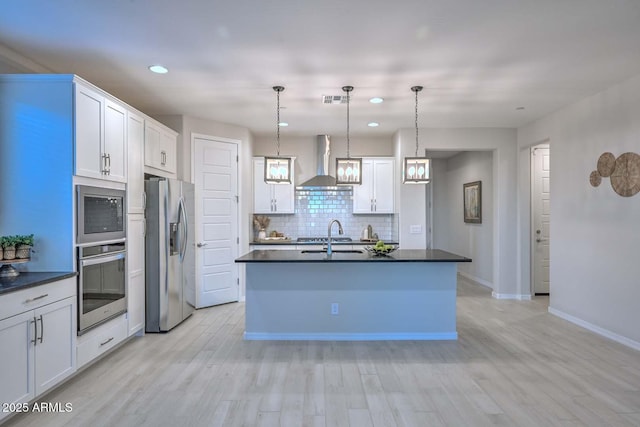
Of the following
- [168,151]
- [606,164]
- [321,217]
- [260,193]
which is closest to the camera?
[606,164]

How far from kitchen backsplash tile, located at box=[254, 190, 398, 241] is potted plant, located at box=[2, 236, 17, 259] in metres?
4.16

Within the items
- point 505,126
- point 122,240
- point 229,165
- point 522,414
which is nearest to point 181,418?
point 122,240

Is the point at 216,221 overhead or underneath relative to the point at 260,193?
underneath

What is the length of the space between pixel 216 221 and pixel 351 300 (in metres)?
2.53

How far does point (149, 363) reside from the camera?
3.35 metres

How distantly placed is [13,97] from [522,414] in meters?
4.39

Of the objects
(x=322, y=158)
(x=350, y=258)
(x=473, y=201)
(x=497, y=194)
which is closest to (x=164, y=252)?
(x=350, y=258)

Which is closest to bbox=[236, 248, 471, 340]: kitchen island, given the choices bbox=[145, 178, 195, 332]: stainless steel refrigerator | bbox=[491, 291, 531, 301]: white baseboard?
bbox=[145, 178, 195, 332]: stainless steel refrigerator

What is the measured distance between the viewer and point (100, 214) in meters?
3.26

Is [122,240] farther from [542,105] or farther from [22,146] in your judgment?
[542,105]

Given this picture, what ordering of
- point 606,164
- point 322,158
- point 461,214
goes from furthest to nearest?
point 461,214, point 322,158, point 606,164

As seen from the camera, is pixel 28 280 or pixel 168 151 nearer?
pixel 28 280

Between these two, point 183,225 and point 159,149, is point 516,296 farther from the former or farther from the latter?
point 159,149

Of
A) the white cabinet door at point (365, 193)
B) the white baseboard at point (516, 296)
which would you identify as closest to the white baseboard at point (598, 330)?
the white baseboard at point (516, 296)
